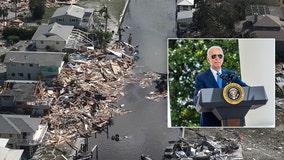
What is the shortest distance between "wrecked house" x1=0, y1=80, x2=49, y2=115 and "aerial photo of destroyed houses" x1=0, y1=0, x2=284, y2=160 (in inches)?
1.5

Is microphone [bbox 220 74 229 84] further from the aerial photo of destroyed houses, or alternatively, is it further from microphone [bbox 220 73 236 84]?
the aerial photo of destroyed houses

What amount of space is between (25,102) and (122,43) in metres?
7.56

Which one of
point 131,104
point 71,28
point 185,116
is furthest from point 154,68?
point 185,116

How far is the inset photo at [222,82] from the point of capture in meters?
5.55

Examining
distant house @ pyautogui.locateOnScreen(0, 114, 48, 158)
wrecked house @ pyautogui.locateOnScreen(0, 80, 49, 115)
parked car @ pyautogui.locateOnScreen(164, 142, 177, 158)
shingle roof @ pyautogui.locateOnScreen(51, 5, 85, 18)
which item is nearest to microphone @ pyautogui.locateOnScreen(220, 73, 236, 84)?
parked car @ pyautogui.locateOnScreen(164, 142, 177, 158)

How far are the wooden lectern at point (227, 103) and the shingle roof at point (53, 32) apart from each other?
18625 mm

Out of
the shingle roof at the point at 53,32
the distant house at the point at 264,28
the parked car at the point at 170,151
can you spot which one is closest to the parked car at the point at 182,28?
the distant house at the point at 264,28

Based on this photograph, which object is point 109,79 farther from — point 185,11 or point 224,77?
point 224,77

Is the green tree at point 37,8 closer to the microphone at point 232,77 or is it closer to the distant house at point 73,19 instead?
the distant house at point 73,19

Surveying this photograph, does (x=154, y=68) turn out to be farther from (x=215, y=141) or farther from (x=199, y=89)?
(x=199, y=89)

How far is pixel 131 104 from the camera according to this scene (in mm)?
19875

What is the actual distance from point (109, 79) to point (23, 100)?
426cm

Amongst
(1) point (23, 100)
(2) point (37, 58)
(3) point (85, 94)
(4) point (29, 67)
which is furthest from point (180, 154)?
(2) point (37, 58)

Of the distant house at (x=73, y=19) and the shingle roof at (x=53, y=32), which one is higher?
the distant house at (x=73, y=19)
